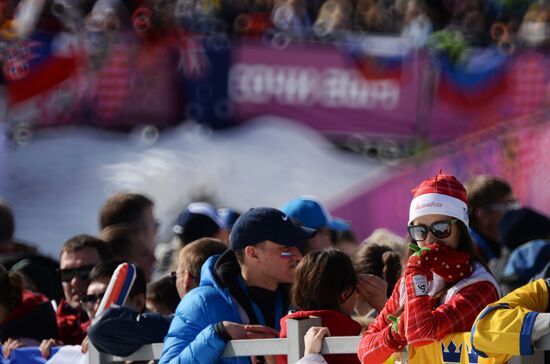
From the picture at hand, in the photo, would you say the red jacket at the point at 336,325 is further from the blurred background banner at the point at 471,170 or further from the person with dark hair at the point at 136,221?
the blurred background banner at the point at 471,170

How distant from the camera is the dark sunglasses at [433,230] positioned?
→ 440 centimetres

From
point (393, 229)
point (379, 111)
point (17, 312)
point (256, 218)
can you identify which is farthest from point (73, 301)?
point (379, 111)

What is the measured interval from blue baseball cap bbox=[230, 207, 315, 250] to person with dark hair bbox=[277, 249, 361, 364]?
1.28 ft

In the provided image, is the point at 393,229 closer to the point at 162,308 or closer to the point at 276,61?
the point at 276,61

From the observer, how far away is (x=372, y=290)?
5312 mm

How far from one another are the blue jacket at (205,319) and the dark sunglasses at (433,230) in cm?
100

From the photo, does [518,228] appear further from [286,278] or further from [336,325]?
[336,325]

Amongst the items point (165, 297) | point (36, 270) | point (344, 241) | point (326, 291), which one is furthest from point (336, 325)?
point (36, 270)

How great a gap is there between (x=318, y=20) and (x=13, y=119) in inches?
135

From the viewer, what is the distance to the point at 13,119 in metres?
14.0

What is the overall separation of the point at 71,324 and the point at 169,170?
7.49 m

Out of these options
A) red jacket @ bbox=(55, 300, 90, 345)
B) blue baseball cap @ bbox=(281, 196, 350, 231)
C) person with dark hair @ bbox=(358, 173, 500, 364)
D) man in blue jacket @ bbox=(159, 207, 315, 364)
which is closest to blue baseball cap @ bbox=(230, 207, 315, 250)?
man in blue jacket @ bbox=(159, 207, 315, 364)

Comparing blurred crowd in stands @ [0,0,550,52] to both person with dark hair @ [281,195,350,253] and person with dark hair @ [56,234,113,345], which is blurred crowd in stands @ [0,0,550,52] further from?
person with dark hair @ [281,195,350,253]

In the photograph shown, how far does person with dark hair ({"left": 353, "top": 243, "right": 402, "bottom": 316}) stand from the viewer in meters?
5.36
